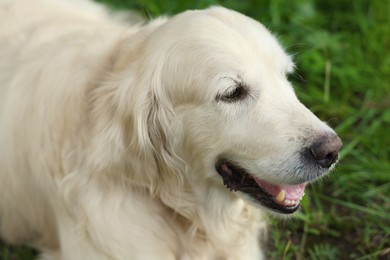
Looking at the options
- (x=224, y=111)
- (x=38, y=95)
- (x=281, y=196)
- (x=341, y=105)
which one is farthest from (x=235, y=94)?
(x=341, y=105)

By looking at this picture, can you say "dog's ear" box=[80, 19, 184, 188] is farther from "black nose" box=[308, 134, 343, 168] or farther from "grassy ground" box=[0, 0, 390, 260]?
"grassy ground" box=[0, 0, 390, 260]

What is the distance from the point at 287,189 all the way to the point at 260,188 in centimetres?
15

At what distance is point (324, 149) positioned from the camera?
2.86 metres

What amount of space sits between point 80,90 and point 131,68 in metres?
0.32

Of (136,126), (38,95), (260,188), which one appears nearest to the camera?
(136,126)

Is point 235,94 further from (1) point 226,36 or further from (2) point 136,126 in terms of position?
(2) point 136,126

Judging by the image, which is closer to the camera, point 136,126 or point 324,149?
point 324,149

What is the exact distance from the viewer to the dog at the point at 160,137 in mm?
2898

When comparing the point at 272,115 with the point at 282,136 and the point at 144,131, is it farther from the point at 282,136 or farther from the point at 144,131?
the point at 144,131

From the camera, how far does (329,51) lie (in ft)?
16.1

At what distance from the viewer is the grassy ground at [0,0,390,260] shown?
12.8ft

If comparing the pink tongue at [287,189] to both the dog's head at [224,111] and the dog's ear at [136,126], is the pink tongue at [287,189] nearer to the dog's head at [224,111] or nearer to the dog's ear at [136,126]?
the dog's head at [224,111]

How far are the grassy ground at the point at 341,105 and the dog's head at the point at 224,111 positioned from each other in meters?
0.89

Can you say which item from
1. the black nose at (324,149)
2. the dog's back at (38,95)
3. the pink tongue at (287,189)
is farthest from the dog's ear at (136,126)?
the black nose at (324,149)
